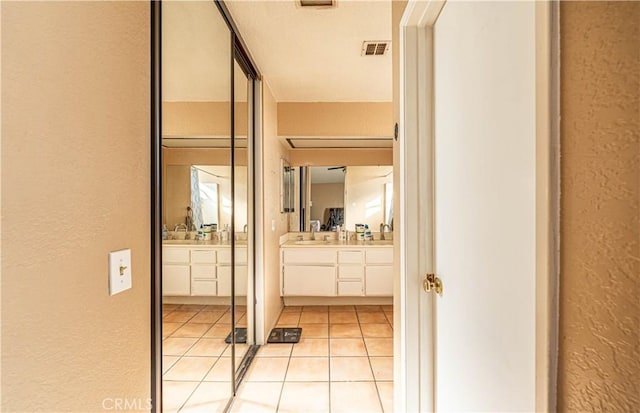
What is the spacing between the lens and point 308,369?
251 cm

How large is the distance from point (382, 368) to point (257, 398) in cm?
94

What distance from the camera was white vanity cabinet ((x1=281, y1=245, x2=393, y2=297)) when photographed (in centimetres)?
392

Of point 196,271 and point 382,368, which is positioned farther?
point 382,368

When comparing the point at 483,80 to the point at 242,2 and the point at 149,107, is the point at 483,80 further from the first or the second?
the point at 242,2

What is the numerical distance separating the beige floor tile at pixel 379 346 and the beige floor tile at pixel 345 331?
169 mm

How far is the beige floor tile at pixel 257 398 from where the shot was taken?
80.0 inches

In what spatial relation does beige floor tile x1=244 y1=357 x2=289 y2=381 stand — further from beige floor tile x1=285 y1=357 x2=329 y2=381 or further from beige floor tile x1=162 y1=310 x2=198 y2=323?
beige floor tile x1=162 y1=310 x2=198 y2=323

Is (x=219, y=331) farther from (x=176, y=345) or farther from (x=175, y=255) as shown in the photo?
(x=175, y=255)

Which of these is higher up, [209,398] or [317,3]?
[317,3]

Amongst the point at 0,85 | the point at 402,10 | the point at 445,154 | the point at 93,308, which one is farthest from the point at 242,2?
the point at 93,308

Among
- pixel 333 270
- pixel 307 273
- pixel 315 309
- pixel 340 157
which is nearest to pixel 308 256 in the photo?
pixel 307 273

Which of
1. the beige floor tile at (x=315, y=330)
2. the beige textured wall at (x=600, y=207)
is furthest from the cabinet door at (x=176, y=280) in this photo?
the beige floor tile at (x=315, y=330)

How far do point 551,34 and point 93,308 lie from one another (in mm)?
1096

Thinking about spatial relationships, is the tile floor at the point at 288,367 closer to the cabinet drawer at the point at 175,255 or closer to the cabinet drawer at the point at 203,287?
the cabinet drawer at the point at 203,287
